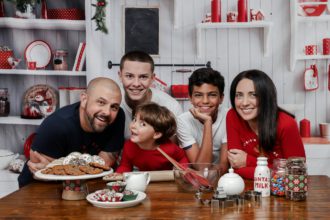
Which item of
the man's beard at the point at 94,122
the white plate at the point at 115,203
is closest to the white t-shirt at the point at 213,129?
the man's beard at the point at 94,122

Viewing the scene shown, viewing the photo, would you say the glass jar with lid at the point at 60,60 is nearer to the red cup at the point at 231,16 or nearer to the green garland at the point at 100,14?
the green garland at the point at 100,14

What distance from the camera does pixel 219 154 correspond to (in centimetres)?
306

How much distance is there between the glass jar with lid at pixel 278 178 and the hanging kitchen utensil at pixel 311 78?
97.1 inches

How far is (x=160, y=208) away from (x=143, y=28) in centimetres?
285

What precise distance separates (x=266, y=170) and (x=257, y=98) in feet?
1.89

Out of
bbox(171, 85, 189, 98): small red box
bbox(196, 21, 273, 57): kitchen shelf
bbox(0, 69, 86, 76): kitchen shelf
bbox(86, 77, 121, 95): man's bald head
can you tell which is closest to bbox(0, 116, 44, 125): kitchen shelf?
bbox(0, 69, 86, 76): kitchen shelf

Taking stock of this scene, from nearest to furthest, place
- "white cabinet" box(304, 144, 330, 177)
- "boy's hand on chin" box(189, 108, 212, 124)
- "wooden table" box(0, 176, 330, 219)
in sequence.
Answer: "wooden table" box(0, 176, 330, 219)
"boy's hand on chin" box(189, 108, 212, 124)
"white cabinet" box(304, 144, 330, 177)

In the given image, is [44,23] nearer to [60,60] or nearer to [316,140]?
[60,60]

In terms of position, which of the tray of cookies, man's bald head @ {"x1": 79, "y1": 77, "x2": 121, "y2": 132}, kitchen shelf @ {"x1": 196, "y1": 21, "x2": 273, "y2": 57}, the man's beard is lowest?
the tray of cookies

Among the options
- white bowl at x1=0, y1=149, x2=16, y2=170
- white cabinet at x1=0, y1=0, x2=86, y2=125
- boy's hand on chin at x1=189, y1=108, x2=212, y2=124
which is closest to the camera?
boy's hand on chin at x1=189, y1=108, x2=212, y2=124

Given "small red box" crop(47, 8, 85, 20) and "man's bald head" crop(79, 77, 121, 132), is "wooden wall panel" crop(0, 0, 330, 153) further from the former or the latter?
"man's bald head" crop(79, 77, 121, 132)

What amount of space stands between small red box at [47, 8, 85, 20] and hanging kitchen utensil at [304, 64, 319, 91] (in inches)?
78.5

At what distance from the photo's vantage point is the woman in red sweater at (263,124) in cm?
251

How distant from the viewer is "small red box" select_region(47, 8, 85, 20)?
4.22 metres
